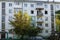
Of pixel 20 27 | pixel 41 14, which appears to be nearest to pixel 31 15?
pixel 41 14

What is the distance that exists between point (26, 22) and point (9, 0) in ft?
9.28

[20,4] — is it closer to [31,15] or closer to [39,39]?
[31,15]

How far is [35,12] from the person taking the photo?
59.7ft

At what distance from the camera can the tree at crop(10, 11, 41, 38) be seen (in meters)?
16.4

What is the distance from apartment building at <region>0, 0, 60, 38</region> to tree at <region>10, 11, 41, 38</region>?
0.88 metres

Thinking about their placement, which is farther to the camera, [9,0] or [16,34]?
[9,0]

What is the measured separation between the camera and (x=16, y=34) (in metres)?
16.5

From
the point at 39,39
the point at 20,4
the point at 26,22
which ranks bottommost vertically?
the point at 39,39

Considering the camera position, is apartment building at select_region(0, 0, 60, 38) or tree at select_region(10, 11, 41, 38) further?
apartment building at select_region(0, 0, 60, 38)

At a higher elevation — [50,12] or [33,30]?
[50,12]

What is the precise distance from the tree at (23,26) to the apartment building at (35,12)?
0.88 meters

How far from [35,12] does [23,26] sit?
7.31 ft

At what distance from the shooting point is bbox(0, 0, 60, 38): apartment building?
17922 mm

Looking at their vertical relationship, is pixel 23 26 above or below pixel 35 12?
below
